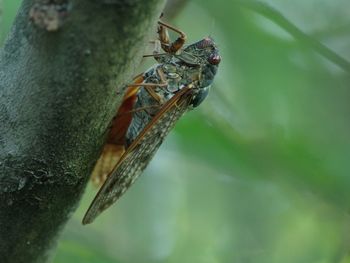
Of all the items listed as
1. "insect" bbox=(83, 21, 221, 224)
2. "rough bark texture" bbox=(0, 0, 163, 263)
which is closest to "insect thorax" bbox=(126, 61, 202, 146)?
"insect" bbox=(83, 21, 221, 224)

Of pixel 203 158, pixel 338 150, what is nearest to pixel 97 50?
pixel 203 158

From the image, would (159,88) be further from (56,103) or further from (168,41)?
(56,103)

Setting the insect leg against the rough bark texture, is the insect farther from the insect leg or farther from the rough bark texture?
the rough bark texture

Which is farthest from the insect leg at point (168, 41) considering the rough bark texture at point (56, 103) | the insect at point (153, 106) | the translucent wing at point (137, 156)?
the rough bark texture at point (56, 103)

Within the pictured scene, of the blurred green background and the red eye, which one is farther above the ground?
the red eye

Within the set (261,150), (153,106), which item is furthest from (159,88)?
(261,150)

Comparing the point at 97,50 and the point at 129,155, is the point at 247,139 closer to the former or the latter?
the point at 129,155
